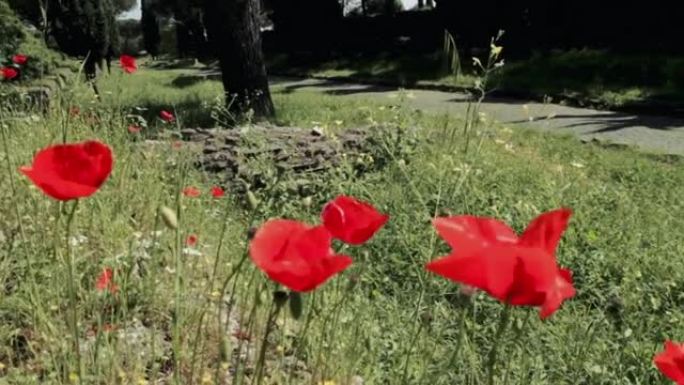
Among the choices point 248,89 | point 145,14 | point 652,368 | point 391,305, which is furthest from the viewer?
point 145,14

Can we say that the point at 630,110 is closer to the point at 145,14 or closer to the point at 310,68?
the point at 310,68

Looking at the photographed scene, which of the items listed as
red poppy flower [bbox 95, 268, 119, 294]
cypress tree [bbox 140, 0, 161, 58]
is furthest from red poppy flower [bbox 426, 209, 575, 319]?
cypress tree [bbox 140, 0, 161, 58]

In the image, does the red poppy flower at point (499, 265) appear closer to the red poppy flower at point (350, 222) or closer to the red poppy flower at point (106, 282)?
the red poppy flower at point (350, 222)

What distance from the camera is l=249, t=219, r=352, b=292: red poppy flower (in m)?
0.96

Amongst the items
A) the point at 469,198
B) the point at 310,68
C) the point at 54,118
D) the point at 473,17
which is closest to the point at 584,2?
the point at 473,17

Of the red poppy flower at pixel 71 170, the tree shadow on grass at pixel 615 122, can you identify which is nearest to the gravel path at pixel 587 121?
the tree shadow on grass at pixel 615 122

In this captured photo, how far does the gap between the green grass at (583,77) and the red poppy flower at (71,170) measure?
8.89 m

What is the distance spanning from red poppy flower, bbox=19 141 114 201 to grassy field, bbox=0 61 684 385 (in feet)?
0.40

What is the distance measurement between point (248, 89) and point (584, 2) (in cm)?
1051

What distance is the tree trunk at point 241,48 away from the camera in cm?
834

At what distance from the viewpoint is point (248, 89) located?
8.51 m

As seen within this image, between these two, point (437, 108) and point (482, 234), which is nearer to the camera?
point (482, 234)

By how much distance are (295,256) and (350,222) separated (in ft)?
0.68

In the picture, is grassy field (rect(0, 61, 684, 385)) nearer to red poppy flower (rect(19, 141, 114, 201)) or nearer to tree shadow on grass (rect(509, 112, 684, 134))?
red poppy flower (rect(19, 141, 114, 201))
